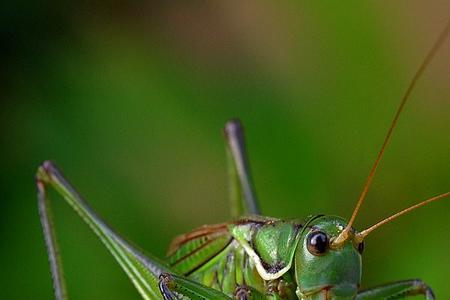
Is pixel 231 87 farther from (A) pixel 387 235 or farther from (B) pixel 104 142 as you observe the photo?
(A) pixel 387 235

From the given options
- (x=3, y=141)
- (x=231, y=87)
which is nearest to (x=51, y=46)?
(x=3, y=141)

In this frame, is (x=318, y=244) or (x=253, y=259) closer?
(x=318, y=244)

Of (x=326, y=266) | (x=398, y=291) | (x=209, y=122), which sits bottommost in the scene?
(x=398, y=291)

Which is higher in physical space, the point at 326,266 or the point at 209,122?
the point at 209,122

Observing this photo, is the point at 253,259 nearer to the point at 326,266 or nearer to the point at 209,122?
the point at 326,266

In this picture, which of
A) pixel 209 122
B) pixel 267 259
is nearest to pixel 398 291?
pixel 267 259

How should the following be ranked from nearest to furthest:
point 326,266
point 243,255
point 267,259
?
point 326,266, point 267,259, point 243,255
